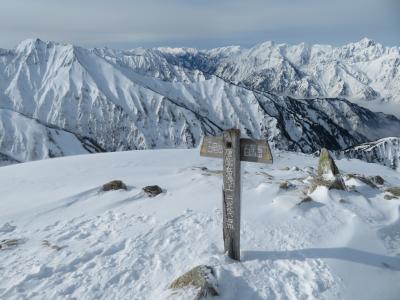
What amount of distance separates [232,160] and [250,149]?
528mm

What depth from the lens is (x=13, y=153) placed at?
17188 centimetres

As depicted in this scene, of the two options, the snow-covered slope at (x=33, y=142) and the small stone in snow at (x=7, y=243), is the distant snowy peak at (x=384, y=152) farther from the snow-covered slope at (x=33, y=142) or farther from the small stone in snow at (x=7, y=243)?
the small stone in snow at (x=7, y=243)

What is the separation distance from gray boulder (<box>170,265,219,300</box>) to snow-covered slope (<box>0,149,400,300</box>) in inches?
10.4

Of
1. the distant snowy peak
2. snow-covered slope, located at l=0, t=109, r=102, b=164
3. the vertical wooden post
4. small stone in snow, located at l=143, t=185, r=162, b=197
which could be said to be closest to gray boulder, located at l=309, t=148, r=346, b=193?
small stone in snow, located at l=143, t=185, r=162, b=197

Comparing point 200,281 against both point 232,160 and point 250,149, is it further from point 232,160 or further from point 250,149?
→ point 250,149

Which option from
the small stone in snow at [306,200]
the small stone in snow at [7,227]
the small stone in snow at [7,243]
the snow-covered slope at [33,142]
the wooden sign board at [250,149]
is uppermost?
the wooden sign board at [250,149]

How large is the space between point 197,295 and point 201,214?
193 inches

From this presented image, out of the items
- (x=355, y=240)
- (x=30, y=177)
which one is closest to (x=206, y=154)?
(x=355, y=240)

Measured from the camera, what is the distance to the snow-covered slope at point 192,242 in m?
9.13

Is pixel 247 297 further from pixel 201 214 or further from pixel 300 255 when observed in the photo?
pixel 201 214

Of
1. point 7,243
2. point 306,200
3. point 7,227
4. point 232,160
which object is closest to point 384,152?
point 306,200

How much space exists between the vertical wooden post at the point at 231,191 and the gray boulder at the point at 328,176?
21.3 ft

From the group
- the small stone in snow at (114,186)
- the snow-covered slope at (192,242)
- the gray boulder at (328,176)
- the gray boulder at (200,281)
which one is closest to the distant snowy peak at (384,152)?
the gray boulder at (328,176)

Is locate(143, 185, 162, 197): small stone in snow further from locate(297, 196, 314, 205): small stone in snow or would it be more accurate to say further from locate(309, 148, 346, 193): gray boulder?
locate(309, 148, 346, 193): gray boulder
